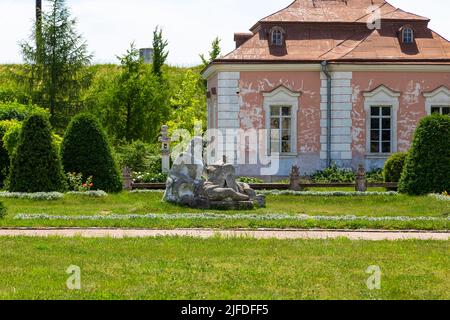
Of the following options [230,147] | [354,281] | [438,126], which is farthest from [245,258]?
[230,147]

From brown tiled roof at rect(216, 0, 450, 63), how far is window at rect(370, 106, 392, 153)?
72.6 inches

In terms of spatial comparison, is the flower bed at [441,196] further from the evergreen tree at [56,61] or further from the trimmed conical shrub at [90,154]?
the evergreen tree at [56,61]

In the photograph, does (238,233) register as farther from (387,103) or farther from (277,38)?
(277,38)

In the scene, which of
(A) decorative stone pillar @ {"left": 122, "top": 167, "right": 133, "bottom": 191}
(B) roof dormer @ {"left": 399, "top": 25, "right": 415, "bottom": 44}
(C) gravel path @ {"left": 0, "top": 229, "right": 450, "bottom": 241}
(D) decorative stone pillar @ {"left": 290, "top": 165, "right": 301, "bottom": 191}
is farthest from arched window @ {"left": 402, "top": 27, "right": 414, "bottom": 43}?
(C) gravel path @ {"left": 0, "top": 229, "right": 450, "bottom": 241}

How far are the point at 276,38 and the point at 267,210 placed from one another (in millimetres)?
12680

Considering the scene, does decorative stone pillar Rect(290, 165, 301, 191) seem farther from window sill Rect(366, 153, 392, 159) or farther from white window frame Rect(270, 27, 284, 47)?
white window frame Rect(270, 27, 284, 47)

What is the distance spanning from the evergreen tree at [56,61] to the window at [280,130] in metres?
11.0

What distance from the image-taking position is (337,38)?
117 ft

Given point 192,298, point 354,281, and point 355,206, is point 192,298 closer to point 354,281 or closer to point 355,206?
point 354,281

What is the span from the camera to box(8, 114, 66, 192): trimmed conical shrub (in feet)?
86.1

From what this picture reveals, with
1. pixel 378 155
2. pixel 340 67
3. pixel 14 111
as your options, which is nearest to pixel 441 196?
pixel 378 155

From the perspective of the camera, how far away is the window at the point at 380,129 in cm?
3416

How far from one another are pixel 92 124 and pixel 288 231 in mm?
11672
